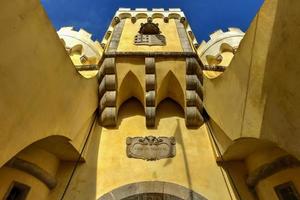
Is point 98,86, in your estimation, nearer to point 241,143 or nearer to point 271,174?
point 241,143

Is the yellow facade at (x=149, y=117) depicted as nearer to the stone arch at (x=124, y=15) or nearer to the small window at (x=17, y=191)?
the small window at (x=17, y=191)

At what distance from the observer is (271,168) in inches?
152

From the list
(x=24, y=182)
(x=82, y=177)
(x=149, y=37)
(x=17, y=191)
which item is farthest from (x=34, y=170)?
(x=149, y=37)

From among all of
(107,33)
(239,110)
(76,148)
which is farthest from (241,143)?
(107,33)

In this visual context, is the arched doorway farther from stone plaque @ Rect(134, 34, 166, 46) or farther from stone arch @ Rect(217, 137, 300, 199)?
stone plaque @ Rect(134, 34, 166, 46)

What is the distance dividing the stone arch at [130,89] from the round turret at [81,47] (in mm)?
1968

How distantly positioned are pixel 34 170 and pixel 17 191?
1.18 feet

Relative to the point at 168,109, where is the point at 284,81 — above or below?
below

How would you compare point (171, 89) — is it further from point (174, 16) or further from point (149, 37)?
point (174, 16)

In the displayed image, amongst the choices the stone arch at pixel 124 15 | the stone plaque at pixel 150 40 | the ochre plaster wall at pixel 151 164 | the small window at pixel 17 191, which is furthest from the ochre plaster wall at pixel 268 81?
the stone arch at pixel 124 15

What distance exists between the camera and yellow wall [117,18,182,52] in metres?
6.08

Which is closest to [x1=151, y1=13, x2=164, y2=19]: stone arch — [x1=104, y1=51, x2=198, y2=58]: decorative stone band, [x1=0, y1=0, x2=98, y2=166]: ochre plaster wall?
[x1=104, y1=51, x2=198, y2=58]: decorative stone band

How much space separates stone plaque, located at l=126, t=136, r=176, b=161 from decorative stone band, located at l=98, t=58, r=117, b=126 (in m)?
0.62

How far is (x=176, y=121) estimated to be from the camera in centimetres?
531
